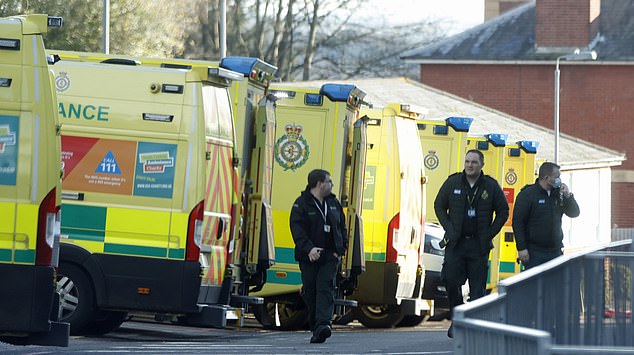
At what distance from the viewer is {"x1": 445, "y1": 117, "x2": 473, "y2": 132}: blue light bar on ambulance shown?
21547 mm

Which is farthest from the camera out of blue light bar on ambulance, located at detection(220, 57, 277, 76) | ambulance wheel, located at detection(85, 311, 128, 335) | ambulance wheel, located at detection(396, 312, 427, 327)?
ambulance wheel, located at detection(396, 312, 427, 327)

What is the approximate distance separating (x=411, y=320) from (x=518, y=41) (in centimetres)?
3849

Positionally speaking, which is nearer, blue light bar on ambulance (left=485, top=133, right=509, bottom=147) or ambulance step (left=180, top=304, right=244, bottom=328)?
ambulance step (left=180, top=304, right=244, bottom=328)

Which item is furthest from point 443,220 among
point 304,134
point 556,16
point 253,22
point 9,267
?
point 253,22

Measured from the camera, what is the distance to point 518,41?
57781 mm

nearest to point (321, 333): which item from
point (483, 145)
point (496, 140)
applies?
point (496, 140)

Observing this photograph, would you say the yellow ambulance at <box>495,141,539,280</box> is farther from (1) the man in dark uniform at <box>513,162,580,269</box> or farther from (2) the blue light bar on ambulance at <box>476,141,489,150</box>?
(1) the man in dark uniform at <box>513,162,580,269</box>

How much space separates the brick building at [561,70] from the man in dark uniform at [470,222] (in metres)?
41.2

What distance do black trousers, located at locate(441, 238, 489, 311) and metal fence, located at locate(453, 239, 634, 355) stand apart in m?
1.40

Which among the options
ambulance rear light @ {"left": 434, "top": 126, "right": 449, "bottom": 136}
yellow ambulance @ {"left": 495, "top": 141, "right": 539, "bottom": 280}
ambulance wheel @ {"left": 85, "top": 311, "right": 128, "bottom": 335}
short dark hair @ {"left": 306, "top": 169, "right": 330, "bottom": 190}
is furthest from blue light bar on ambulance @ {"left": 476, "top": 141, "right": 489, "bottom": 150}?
ambulance wheel @ {"left": 85, "top": 311, "right": 128, "bottom": 335}

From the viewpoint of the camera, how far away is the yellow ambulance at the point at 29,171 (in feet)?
33.7

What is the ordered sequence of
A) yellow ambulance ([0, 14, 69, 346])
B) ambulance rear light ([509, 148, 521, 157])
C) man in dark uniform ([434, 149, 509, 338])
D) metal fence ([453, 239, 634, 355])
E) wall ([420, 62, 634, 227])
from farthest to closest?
wall ([420, 62, 634, 227])
ambulance rear light ([509, 148, 521, 157])
man in dark uniform ([434, 149, 509, 338])
yellow ambulance ([0, 14, 69, 346])
metal fence ([453, 239, 634, 355])

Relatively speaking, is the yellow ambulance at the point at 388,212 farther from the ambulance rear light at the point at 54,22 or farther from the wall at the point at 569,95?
the wall at the point at 569,95

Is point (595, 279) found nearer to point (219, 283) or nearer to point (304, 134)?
point (219, 283)
